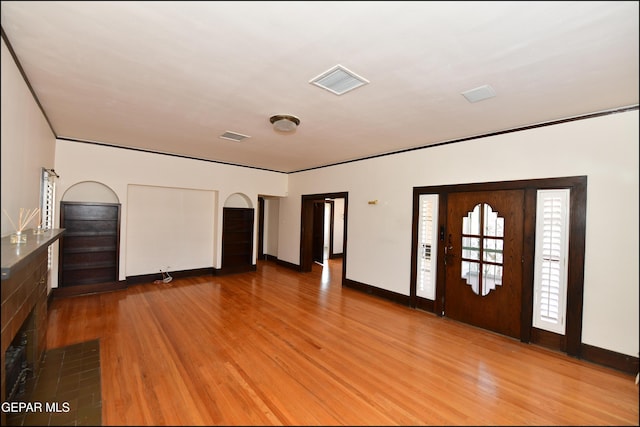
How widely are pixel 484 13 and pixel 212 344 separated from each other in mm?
3803

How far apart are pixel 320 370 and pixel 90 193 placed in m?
5.20

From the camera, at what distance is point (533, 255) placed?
3480 millimetres

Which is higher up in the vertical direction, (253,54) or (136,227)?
(253,54)

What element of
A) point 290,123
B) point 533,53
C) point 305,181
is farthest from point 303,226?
point 533,53

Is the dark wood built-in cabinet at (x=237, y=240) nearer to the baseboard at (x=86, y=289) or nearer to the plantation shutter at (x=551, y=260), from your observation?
the baseboard at (x=86, y=289)

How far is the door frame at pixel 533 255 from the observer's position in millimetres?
3115

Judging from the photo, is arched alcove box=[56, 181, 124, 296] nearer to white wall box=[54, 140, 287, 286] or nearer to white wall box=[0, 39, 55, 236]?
white wall box=[54, 140, 287, 286]

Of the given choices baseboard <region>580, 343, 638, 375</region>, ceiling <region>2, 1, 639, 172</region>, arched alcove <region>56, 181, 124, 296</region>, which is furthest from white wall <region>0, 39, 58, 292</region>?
baseboard <region>580, 343, 638, 375</region>

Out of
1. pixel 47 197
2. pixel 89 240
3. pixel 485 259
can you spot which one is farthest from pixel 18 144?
pixel 485 259

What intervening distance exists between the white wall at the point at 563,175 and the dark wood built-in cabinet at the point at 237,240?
3.07 metres

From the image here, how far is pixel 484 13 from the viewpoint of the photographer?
1651mm

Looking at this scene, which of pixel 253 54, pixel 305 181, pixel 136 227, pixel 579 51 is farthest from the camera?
pixel 305 181

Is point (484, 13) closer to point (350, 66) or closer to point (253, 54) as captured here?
point (350, 66)

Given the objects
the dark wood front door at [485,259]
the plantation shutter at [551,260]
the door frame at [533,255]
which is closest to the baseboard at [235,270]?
the door frame at [533,255]
